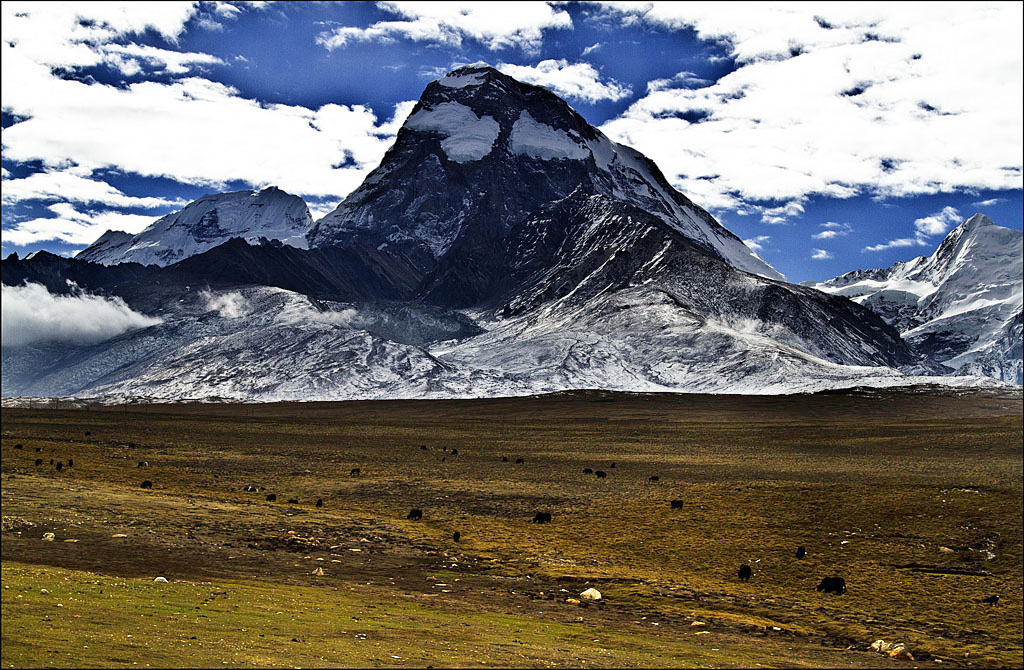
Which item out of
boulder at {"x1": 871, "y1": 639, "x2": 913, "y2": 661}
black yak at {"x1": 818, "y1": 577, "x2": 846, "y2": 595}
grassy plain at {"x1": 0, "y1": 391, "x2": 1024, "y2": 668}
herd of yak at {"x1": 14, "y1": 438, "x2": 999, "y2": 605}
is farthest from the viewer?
herd of yak at {"x1": 14, "y1": 438, "x2": 999, "y2": 605}

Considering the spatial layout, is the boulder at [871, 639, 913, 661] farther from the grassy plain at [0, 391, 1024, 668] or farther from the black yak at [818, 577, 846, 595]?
the black yak at [818, 577, 846, 595]

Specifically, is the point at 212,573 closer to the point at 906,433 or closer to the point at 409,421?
the point at 906,433

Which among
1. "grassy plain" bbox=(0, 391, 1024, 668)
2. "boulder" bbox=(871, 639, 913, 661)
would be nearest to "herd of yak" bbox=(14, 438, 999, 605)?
"grassy plain" bbox=(0, 391, 1024, 668)

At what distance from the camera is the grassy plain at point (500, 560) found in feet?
→ 80.1

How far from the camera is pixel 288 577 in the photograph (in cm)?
3506

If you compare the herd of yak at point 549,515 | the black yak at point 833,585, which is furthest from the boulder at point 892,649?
the herd of yak at point 549,515

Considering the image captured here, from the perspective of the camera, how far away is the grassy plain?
24.4 metres

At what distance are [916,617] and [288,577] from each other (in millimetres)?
26413

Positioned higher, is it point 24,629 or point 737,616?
point 24,629

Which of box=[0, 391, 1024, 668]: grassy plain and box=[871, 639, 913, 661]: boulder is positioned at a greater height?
box=[0, 391, 1024, 668]: grassy plain

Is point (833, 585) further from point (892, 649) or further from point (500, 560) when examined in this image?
point (500, 560)

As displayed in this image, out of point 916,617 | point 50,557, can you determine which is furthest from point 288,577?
point 916,617

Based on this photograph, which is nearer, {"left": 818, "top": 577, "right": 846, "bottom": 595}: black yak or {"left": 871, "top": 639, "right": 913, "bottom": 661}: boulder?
{"left": 871, "top": 639, "right": 913, "bottom": 661}: boulder

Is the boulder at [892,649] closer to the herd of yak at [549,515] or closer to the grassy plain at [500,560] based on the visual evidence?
the grassy plain at [500,560]
